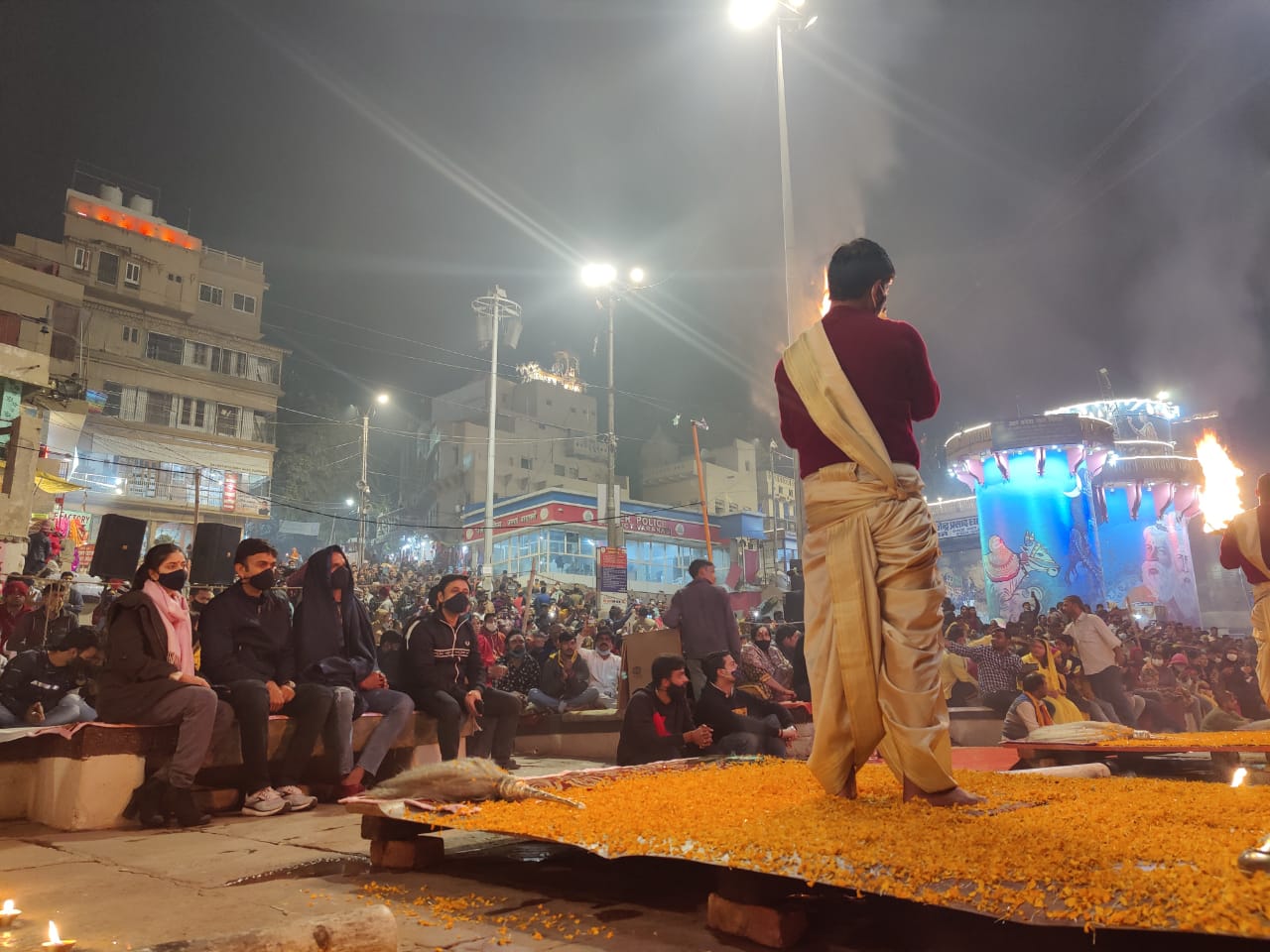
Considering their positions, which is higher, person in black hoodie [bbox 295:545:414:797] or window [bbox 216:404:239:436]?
window [bbox 216:404:239:436]

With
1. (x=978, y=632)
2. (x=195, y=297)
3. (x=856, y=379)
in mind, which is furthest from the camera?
(x=195, y=297)

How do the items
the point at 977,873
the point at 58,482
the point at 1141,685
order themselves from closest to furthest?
the point at 977,873 → the point at 1141,685 → the point at 58,482

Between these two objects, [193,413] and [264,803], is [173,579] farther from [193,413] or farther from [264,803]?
[193,413]

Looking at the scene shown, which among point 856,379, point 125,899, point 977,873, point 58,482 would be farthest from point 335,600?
point 58,482

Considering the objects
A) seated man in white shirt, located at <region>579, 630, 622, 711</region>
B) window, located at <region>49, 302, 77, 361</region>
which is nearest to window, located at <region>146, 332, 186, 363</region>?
window, located at <region>49, 302, 77, 361</region>

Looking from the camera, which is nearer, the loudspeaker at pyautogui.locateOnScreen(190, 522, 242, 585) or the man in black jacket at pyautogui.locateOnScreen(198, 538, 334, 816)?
the man in black jacket at pyautogui.locateOnScreen(198, 538, 334, 816)

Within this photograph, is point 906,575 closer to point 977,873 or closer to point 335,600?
point 977,873

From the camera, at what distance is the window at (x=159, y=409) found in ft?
112

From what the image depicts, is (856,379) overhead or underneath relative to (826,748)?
overhead

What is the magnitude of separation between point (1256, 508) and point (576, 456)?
53403 mm

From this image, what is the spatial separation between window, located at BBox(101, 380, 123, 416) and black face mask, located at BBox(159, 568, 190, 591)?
3378cm

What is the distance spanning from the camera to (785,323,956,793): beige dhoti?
9.33 ft

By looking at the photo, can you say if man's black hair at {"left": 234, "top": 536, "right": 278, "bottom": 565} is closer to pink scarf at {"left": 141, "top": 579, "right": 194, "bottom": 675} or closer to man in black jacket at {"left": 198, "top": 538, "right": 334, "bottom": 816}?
man in black jacket at {"left": 198, "top": 538, "right": 334, "bottom": 816}

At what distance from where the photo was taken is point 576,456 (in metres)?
58.1
